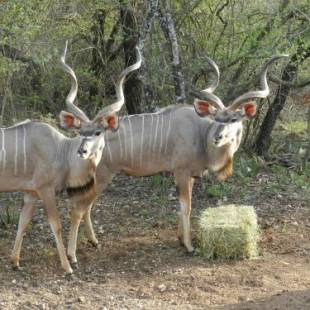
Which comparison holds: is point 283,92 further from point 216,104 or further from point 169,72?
point 216,104

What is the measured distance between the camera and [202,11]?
25.1 feet

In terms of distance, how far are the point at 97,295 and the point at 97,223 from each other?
1628 mm

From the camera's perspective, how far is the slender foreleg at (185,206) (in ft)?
19.0

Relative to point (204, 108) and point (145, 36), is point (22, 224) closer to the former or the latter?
point (204, 108)

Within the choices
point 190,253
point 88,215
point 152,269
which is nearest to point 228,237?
point 190,253

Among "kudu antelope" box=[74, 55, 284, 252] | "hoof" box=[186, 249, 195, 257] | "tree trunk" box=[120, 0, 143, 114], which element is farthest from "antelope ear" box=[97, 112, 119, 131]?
"tree trunk" box=[120, 0, 143, 114]

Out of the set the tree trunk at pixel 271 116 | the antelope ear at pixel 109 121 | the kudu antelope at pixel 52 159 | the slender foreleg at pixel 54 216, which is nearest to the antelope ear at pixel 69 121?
the kudu antelope at pixel 52 159

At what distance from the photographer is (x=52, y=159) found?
531 cm

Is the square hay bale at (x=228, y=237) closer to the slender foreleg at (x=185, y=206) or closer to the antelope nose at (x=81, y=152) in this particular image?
the slender foreleg at (x=185, y=206)

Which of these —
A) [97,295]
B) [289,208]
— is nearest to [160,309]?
[97,295]

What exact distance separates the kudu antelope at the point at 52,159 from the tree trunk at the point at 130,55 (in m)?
2.12

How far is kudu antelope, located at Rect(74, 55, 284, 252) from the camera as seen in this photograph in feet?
19.3

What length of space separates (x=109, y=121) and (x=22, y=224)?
3.43 ft

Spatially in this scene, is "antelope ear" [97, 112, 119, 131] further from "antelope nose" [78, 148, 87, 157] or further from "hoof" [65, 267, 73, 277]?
"hoof" [65, 267, 73, 277]
